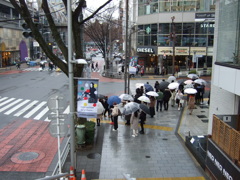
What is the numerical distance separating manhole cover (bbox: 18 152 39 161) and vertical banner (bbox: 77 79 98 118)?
3.08 meters

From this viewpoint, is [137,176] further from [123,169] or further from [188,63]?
[188,63]

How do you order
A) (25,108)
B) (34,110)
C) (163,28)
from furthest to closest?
1. (163,28)
2. (25,108)
3. (34,110)

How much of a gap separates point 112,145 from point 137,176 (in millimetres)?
3078

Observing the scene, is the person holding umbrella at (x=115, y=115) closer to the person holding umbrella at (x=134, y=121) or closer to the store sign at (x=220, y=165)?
the person holding umbrella at (x=134, y=121)

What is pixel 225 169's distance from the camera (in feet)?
25.6

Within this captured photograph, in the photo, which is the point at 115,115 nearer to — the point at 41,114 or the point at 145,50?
the point at 41,114

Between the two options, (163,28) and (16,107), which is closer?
(16,107)

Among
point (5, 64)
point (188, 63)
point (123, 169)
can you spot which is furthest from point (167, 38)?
point (123, 169)

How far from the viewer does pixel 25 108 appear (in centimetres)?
1923

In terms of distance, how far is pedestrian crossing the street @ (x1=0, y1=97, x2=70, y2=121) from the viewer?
17.4m

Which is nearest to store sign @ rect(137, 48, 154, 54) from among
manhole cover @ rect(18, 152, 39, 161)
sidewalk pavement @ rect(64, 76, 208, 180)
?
sidewalk pavement @ rect(64, 76, 208, 180)

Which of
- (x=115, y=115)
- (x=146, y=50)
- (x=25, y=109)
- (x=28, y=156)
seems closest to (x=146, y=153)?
(x=115, y=115)

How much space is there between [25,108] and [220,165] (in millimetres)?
15029

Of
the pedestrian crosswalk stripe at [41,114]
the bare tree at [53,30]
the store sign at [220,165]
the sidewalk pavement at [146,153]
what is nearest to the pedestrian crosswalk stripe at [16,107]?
the pedestrian crosswalk stripe at [41,114]
